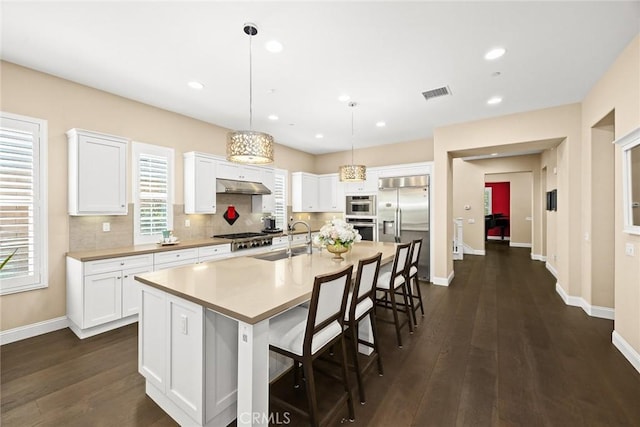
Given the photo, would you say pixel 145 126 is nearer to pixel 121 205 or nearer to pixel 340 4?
pixel 121 205

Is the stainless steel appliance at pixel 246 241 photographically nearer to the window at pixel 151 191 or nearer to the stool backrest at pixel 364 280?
the window at pixel 151 191

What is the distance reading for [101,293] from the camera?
9.80ft

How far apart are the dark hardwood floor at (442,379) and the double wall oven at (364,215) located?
106 inches

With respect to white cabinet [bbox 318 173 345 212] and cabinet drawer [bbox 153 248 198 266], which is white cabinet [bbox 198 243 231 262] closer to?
cabinet drawer [bbox 153 248 198 266]

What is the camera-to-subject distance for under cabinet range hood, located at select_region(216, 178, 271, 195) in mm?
→ 4544

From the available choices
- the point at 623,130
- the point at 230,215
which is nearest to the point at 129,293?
the point at 230,215

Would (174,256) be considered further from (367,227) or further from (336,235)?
(367,227)

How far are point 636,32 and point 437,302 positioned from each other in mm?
3530

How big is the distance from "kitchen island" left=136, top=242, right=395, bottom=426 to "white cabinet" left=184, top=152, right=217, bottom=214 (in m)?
2.35

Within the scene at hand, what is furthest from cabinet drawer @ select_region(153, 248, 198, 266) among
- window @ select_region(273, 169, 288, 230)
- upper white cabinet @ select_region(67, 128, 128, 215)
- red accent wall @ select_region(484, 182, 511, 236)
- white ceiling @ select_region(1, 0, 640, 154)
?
red accent wall @ select_region(484, 182, 511, 236)

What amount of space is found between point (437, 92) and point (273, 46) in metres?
2.22

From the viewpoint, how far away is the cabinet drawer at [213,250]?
3.97m

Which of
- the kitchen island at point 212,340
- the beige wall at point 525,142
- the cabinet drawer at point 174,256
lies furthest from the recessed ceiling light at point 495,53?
the cabinet drawer at point 174,256

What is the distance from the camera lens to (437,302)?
4.00m
